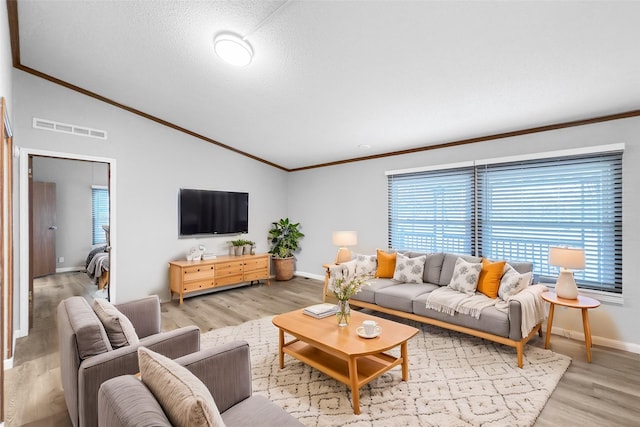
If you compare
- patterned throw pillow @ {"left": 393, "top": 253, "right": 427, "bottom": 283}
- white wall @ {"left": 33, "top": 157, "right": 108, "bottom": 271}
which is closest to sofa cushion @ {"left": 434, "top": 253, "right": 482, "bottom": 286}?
patterned throw pillow @ {"left": 393, "top": 253, "right": 427, "bottom": 283}

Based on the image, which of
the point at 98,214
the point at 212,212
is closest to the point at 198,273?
the point at 212,212

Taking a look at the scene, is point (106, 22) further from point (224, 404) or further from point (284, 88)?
point (224, 404)

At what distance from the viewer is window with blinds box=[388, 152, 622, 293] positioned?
324 cm

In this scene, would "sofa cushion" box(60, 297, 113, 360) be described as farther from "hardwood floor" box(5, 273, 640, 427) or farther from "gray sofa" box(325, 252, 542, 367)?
"gray sofa" box(325, 252, 542, 367)

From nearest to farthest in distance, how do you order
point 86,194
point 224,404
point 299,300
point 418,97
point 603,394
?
point 224,404
point 603,394
point 418,97
point 299,300
point 86,194

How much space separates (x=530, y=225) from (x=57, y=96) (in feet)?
19.6

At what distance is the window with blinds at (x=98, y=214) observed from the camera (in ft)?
23.5

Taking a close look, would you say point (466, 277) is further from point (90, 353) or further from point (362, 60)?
point (90, 353)

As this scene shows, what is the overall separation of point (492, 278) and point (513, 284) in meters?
0.24

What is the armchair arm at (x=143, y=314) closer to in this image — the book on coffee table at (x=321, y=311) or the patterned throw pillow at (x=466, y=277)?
the book on coffee table at (x=321, y=311)

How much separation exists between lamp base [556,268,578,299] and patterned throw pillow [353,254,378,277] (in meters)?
2.12

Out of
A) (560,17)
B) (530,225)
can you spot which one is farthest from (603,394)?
(560,17)

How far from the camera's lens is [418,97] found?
127 inches

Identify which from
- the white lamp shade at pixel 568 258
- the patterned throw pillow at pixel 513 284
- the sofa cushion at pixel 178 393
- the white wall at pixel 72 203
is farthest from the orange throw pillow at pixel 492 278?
the white wall at pixel 72 203
